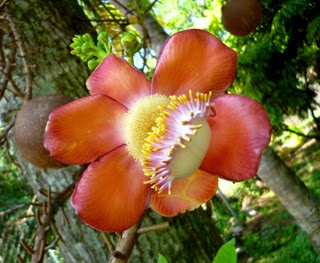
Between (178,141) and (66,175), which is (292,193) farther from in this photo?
(178,141)

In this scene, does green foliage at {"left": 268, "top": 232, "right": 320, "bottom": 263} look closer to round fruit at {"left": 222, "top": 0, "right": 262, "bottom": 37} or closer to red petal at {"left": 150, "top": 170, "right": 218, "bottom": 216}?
round fruit at {"left": 222, "top": 0, "right": 262, "bottom": 37}

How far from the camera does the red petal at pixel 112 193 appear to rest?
44 centimetres

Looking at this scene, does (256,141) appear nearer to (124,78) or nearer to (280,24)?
(124,78)

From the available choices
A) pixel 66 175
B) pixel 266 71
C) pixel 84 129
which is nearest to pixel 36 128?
pixel 84 129

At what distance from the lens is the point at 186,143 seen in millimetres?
387

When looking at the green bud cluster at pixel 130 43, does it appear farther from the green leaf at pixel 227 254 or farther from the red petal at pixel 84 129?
the green leaf at pixel 227 254

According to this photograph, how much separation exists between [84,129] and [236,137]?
158mm

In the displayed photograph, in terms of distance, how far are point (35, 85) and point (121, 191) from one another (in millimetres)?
662

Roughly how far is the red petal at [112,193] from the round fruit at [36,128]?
0.57 feet

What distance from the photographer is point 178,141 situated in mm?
385

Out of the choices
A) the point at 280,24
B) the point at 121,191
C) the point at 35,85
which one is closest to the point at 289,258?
the point at 280,24

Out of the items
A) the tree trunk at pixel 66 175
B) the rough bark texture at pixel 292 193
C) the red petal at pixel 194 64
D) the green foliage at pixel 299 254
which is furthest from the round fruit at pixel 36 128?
the green foliage at pixel 299 254

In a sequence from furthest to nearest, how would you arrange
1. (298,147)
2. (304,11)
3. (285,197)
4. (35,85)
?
(298,147), (304,11), (285,197), (35,85)

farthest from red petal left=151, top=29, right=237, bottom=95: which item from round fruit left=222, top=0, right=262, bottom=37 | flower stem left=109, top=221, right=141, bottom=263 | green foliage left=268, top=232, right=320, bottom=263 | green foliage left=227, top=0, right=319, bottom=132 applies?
green foliage left=268, top=232, right=320, bottom=263
